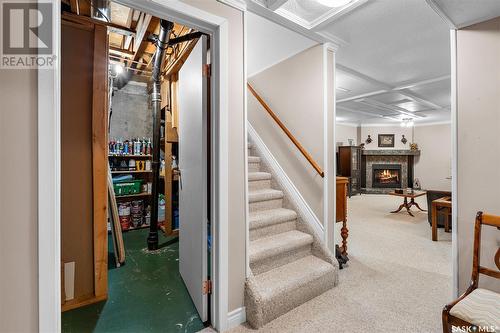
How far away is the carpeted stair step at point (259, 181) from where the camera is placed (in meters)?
2.86

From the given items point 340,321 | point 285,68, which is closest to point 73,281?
point 340,321

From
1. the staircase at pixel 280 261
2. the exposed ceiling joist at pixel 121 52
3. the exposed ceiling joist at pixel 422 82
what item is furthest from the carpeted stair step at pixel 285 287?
the exposed ceiling joist at pixel 121 52

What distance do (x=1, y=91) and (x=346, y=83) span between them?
4.05 metres

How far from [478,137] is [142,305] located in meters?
2.94

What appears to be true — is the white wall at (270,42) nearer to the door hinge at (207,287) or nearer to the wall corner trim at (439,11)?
the wall corner trim at (439,11)

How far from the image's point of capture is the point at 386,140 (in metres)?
8.44

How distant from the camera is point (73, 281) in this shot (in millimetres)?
1959

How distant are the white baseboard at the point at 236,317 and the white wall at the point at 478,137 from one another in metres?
1.67

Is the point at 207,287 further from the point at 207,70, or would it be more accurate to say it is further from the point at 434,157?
the point at 434,157

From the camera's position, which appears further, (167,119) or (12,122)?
(167,119)

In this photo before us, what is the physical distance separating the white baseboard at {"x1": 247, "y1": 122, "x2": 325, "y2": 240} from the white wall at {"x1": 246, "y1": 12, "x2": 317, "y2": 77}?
43.3 inches

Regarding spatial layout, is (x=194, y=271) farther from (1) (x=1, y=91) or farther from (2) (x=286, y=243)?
(1) (x=1, y=91)

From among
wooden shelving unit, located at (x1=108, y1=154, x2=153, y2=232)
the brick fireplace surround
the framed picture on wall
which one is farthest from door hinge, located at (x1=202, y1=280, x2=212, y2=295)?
the framed picture on wall

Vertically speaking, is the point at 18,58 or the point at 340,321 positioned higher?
the point at 18,58
